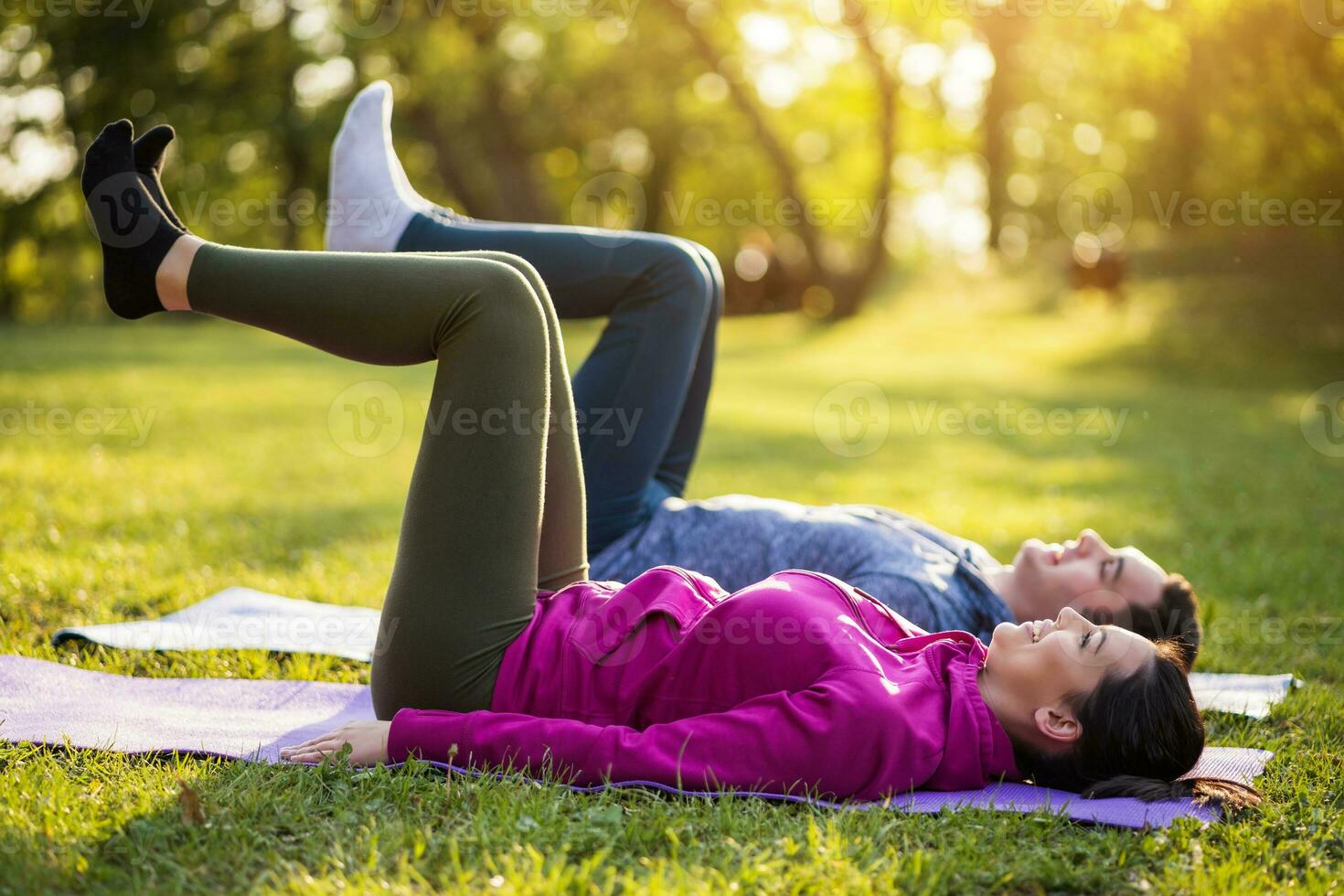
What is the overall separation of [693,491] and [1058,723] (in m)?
4.22

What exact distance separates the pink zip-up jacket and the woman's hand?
0.13 ft

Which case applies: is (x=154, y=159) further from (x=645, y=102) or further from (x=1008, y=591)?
(x=645, y=102)

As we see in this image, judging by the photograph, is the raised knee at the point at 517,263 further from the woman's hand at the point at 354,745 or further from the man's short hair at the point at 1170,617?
the man's short hair at the point at 1170,617

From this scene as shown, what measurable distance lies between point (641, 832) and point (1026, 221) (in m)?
35.8

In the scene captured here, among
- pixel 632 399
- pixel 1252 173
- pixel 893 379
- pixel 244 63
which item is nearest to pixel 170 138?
pixel 632 399

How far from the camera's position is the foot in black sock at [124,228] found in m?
2.13

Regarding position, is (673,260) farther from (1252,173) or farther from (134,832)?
(1252,173)

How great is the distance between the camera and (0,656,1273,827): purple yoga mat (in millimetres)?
2113

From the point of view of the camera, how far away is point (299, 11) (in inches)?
791

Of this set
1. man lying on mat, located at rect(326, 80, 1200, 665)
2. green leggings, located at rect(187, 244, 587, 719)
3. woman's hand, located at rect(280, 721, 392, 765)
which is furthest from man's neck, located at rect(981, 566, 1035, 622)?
woman's hand, located at rect(280, 721, 392, 765)

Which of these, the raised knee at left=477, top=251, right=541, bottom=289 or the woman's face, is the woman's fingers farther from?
the woman's face

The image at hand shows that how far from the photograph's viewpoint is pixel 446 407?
2.14 meters

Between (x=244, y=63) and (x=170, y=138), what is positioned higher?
(x=244, y=63)

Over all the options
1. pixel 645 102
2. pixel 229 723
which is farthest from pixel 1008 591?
pixel 645 102
